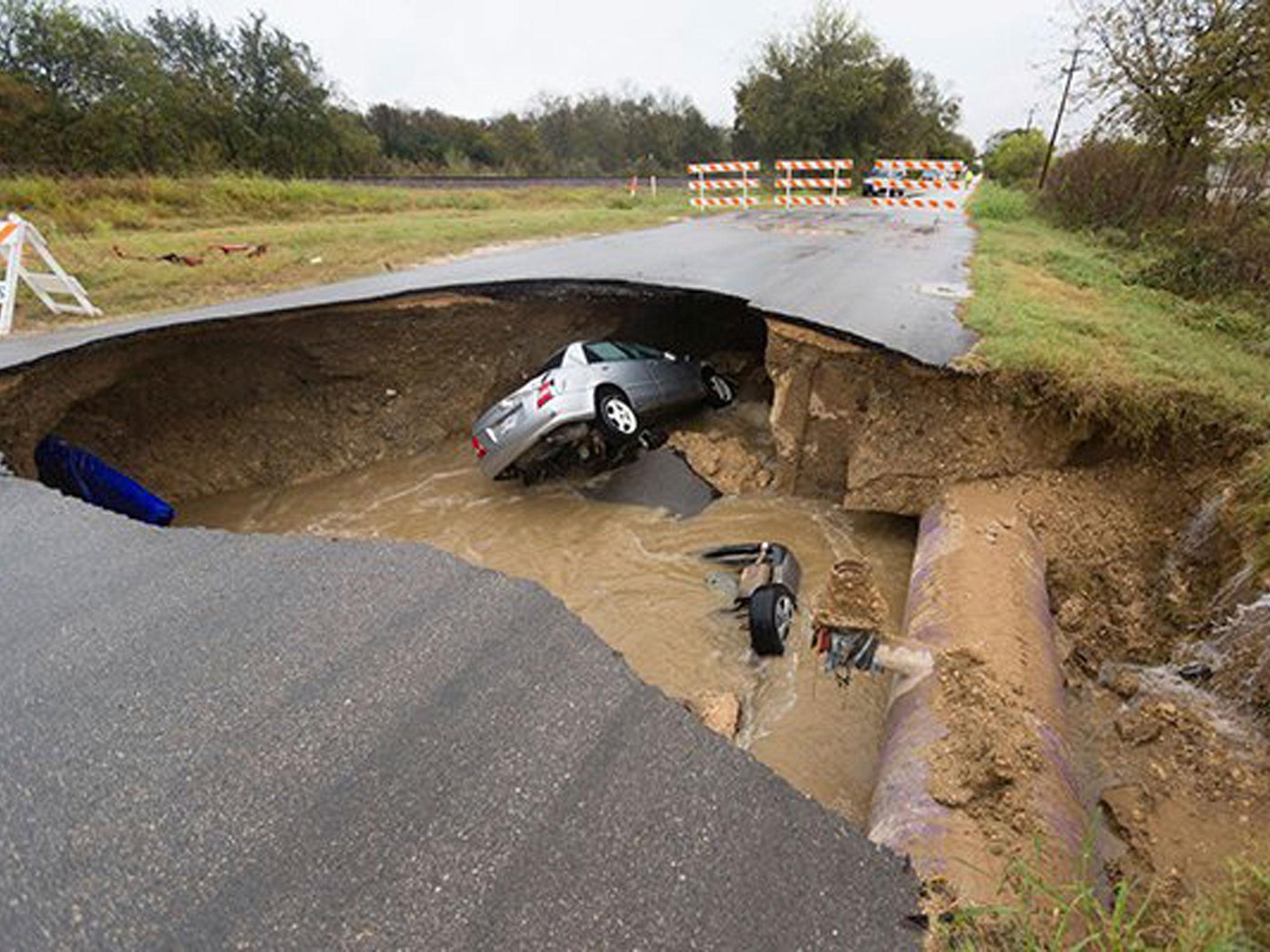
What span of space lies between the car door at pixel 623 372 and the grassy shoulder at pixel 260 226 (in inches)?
201

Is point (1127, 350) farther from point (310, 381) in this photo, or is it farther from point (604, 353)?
point (310, 381)

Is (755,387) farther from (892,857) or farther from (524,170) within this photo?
(524,170)

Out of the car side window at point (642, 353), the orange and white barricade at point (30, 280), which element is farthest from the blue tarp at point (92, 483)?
the car side window at point (642, 353)

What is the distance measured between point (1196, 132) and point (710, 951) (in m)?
17.1

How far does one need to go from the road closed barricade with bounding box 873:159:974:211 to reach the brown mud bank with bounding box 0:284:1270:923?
11.2m

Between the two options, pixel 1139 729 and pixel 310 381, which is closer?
pixel 1139 729

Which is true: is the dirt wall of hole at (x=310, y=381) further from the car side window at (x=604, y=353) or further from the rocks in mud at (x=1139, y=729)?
the rocks in mud at (x=1139, y=729)

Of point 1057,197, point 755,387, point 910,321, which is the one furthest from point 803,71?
point 910,321

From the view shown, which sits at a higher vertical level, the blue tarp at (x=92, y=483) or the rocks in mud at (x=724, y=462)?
the blue tarp at (x=92, y=483)

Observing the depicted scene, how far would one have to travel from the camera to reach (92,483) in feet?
20.8

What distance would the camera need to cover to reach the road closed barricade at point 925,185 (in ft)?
60.6

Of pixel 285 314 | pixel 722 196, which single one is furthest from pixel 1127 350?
pixel 722 196

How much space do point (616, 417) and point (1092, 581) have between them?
4.56 metres

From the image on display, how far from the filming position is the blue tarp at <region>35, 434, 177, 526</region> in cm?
623
